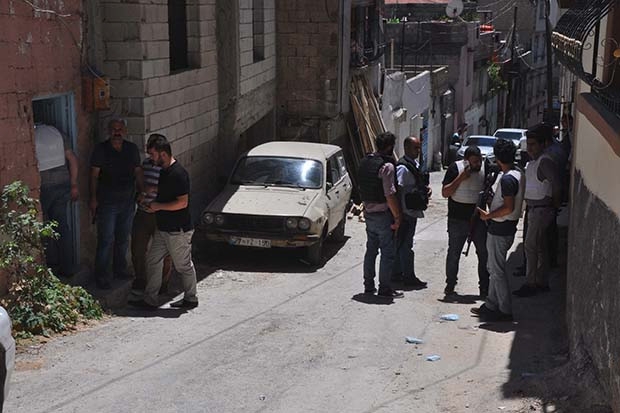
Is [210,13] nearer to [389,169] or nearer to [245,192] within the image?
[245,192]

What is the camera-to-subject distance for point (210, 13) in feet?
46.2

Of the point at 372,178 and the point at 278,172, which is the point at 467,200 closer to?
the point at 372,178

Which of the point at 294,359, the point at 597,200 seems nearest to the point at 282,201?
the point at 294,359

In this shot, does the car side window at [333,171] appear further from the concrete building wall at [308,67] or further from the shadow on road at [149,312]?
the concrete building wall at [308,67]

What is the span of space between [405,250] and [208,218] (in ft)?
9.64

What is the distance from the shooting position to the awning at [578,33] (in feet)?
22.6

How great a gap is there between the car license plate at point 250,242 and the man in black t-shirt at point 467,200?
290 centimetres

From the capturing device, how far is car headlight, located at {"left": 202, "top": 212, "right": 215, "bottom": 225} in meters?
12.5

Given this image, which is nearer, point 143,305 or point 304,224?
point 143,305

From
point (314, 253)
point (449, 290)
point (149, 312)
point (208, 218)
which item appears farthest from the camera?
point (314, 253)

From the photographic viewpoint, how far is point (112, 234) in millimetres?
10047

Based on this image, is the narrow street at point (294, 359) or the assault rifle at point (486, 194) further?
the assault rifle at point (486, 194)

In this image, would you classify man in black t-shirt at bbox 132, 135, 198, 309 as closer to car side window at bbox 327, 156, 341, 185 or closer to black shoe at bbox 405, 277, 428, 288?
black shoe at bbox 405, 277, 428, 288

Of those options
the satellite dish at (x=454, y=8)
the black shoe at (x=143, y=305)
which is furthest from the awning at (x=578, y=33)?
the satellite dish at (x=454, y=8)
